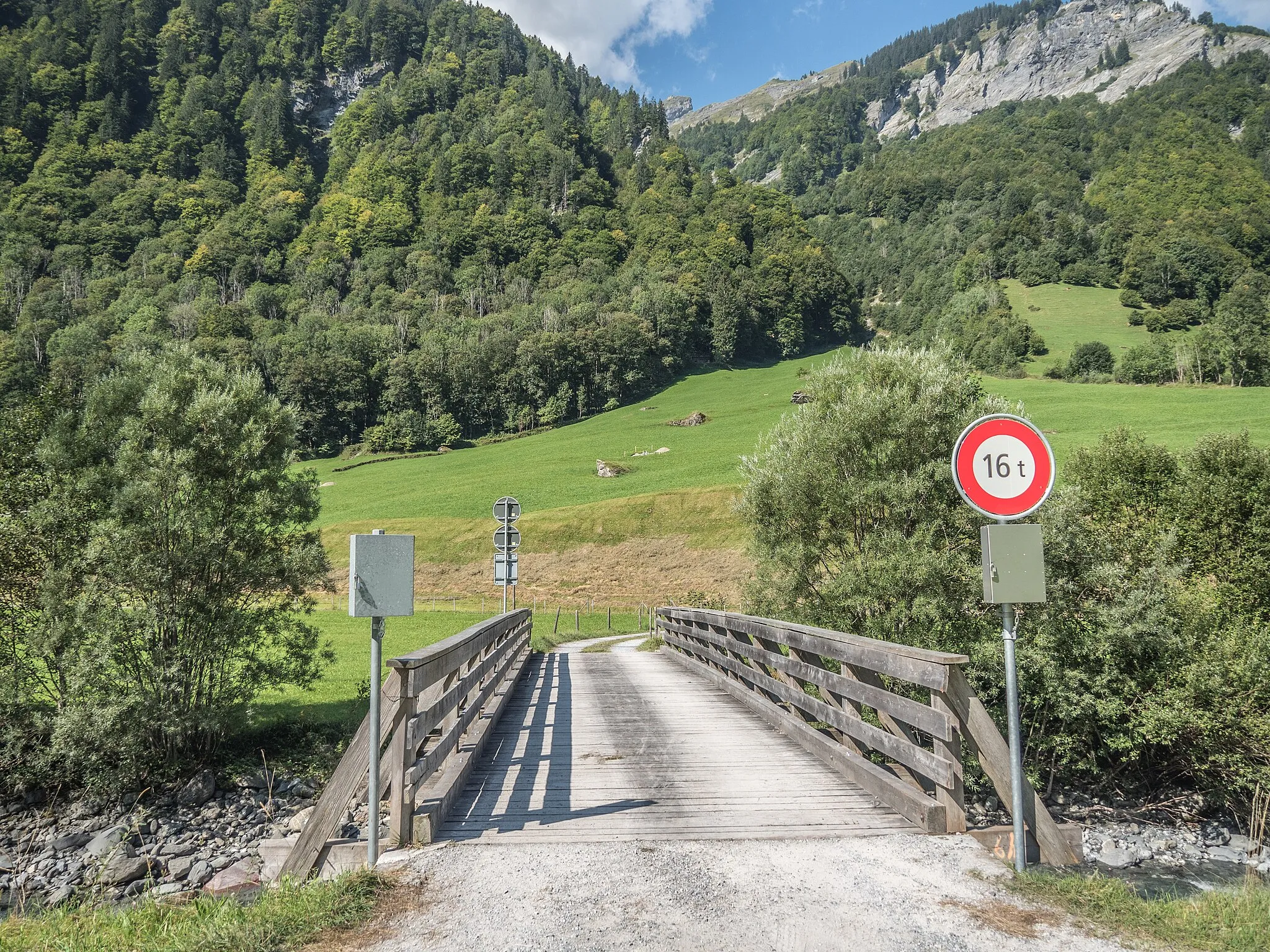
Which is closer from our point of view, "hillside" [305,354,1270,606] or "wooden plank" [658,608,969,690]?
"wooden plank" [658,608,969,690]

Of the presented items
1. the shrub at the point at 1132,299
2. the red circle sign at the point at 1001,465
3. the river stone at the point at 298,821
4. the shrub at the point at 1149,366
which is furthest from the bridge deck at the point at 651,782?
the shrub at the point at 1132,299

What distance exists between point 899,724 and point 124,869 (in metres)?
9.88

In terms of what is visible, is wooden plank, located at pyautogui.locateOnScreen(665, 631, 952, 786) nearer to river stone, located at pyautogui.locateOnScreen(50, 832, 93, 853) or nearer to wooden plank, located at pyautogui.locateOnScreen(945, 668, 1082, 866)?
wooden plank, located at pyautogui.locateOnScreen(945, 668, 1082, 866)

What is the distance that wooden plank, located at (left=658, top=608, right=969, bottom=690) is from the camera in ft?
16.3

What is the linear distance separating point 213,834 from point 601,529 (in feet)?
99.9

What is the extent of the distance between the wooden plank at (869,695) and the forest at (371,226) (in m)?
78.3

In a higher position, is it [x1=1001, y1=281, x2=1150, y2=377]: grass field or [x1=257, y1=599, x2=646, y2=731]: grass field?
[x1=1001, y1=281, x2=1150, y2=377]: grass field

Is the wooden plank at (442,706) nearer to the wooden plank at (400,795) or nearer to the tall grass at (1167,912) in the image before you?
the wooden plank at (400,795)

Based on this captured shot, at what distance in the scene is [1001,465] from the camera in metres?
4.75

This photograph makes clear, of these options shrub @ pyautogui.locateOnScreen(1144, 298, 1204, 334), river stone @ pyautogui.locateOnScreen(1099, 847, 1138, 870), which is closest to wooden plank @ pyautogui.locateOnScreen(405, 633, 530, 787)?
river stone @ pyautogui.locateOnScreen(1099, 847, 1138, 870)

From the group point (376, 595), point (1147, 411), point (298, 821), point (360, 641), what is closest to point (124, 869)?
point (298, 821)

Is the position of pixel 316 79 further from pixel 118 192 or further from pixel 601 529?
pixel 601 529

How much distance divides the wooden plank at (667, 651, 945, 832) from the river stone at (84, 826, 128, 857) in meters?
8.97

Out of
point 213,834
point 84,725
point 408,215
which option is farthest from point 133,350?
point 408,215
